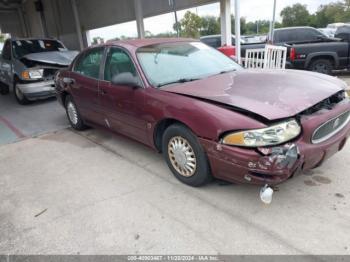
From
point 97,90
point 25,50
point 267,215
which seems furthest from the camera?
point 25,50

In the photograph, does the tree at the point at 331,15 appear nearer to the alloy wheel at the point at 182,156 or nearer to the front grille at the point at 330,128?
the front grille at the point at 330,128

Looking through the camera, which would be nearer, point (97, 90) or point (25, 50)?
point (97, 90)

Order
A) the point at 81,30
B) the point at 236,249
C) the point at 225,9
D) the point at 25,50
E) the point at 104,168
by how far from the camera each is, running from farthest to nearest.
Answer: the point at 81,30, the point at 225,9, the point at 25,50, the point at 104,168, the point at 236,249

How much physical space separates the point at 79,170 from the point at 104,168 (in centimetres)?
33

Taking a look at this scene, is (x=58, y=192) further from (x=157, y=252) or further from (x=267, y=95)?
(x=267, y=95)

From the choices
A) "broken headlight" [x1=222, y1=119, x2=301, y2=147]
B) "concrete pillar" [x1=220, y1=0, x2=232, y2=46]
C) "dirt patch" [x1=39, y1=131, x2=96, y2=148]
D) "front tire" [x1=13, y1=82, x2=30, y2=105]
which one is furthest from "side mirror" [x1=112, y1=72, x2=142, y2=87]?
"concrete pillar" [x1=220, y1=0, x2=232, y2=46]

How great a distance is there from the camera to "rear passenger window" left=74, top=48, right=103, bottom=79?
13.4 feet

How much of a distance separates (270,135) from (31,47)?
26.3 ft

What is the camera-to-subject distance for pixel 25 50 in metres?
7.98

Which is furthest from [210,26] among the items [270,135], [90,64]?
[270,135]

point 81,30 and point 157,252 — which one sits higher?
point 81,30

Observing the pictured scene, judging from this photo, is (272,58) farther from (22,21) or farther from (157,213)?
(22,21)

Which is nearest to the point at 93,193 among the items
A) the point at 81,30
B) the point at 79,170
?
the point at 79,170

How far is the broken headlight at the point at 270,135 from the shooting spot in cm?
228
